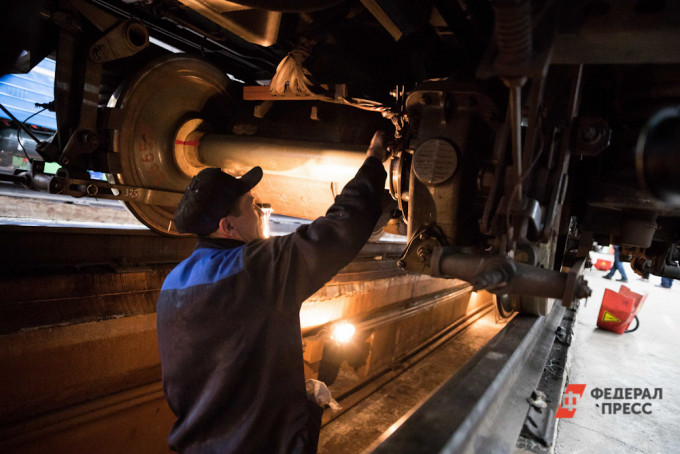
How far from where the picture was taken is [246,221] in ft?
6.09

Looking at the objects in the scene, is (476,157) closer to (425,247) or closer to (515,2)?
(425,247)

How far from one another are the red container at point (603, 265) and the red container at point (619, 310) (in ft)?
33.5

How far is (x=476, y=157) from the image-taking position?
4.96 ft

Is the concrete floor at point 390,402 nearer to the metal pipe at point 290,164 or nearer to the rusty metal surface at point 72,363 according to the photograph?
the rusty metal surface at point 72,363

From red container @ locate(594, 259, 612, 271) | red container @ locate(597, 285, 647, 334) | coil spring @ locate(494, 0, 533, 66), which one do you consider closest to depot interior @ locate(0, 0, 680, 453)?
coil spring @ locate(494, 0, 533, 66)

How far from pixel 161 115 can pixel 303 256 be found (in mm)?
1913

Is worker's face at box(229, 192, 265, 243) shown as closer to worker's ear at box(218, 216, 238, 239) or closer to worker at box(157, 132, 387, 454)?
worker's ear at box(218, 216, 238, 239)

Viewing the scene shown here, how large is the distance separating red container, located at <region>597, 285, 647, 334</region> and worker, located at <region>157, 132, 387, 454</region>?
20.8ft

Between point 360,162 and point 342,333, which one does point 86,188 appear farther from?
point 342,333

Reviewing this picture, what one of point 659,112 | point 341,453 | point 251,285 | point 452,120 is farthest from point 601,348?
point 251,285

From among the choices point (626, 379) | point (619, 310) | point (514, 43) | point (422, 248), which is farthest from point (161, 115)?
point (619, 310)

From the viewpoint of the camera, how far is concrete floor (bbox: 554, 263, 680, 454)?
3254 mm

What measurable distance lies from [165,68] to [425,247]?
2208mm

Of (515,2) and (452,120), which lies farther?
(452,120)
